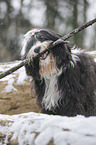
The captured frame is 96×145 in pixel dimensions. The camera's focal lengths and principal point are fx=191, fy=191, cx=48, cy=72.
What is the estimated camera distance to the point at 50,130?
4.99ft

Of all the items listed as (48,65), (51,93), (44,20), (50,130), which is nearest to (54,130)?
(50,130)

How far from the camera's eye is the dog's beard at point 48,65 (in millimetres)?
2547

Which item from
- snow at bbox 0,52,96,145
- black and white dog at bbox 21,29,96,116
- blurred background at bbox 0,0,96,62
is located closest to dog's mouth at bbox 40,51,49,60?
black and white dog at bbox 21,29,96,116

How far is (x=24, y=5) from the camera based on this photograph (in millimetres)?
8836

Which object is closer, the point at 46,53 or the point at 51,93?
the point at 46,53

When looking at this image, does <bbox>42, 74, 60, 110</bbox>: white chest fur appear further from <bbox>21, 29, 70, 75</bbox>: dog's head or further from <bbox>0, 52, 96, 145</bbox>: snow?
<bbox>0, 52, 96, 145</bbox>: snow

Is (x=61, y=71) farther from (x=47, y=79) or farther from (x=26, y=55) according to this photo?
(x=26, y=55)

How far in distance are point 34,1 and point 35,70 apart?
664 cm

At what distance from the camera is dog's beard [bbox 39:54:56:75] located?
2547 mm

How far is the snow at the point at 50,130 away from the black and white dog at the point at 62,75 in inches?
36.3

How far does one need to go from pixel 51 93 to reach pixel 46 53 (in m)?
0.64

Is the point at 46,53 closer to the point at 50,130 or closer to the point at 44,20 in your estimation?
the point at 50,130

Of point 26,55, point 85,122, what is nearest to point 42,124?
point 85,122

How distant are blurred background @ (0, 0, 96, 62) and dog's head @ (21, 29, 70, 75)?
4974 mm
